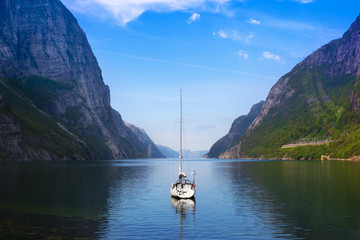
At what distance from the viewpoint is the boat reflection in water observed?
39781mm

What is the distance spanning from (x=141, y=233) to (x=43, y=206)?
21.6 meters

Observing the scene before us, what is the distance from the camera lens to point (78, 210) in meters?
46.8

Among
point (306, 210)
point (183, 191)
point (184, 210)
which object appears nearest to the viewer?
point (306, 210)

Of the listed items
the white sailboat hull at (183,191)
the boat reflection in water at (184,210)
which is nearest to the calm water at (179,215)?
the boat reflection in water at (184,210)

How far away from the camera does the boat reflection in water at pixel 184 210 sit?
39.8m

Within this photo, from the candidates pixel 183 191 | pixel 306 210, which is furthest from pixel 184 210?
pixel 306 210

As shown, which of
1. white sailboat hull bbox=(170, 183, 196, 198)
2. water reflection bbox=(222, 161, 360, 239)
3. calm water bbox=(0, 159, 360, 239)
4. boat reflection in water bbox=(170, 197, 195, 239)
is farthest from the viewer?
white sailboat hull bbox=(170, 183, 196, 198)

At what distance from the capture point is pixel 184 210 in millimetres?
48719

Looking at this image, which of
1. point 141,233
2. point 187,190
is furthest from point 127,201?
point 141,233

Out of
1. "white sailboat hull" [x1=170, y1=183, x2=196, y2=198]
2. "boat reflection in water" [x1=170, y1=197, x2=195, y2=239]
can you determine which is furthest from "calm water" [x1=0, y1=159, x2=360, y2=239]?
"white sailboat hull" [x1=170, y1=183, x2=196, y2=198]

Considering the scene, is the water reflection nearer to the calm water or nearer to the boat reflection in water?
the calm water

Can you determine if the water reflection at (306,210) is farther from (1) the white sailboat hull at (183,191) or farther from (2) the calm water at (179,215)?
(1) the white sailboat hull at (183,191)

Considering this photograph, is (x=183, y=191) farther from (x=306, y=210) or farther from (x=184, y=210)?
(x=306, y=210)

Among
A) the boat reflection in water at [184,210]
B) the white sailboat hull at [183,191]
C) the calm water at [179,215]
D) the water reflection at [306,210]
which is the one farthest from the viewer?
the white sailboat hull at [183,191]
